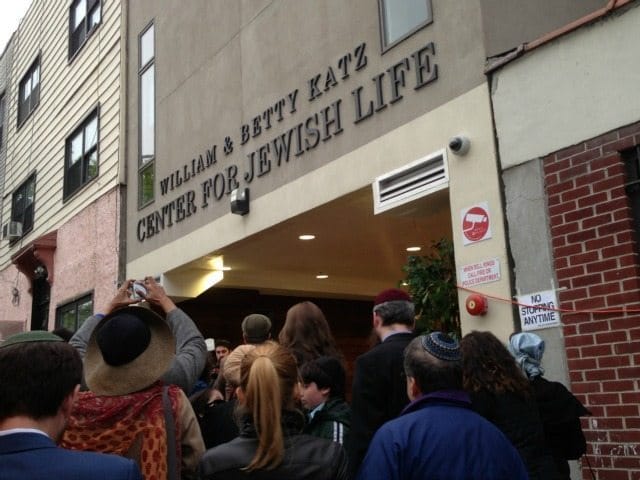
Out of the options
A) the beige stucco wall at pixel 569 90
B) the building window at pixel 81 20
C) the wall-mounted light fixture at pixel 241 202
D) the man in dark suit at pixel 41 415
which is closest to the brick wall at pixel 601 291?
the beige stucco wall at pixel 569 90

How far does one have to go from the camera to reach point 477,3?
19.9 feet

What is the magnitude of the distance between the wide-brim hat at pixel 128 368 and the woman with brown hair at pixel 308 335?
1.48 m

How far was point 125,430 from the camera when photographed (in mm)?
3039

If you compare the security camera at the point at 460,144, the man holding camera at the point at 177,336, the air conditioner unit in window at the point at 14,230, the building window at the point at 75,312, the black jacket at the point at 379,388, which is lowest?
the black jacket at the point at 379,388

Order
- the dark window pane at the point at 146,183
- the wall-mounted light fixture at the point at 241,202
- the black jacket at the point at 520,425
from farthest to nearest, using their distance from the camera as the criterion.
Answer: the dark window pane at the point at 146,183 → the wall-mounted light fixture at the point at 241,202 → the black jacket at the point at 520,425

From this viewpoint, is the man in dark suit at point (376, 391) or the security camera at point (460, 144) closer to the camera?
the man in dark suit at point (376, 391)

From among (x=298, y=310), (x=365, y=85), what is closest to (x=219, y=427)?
(x=298, y=310)

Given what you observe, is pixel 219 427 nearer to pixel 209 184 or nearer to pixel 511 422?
pixel 511 422

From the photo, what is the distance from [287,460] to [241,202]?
624 centimetres

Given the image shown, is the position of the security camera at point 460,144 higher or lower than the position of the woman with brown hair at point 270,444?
higher

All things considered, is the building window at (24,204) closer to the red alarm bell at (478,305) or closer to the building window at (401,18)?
the building window at (401,18)

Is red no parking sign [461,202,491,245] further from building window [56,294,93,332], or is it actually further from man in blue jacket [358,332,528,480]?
building window [56,294,93,332]

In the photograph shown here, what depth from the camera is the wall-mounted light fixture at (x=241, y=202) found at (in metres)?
8.76

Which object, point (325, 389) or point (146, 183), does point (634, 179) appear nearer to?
point (325, 389)
